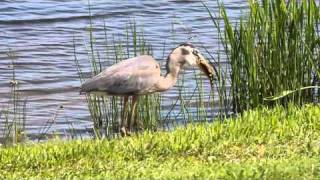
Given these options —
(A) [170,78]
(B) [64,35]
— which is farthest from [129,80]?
(B) [64,35]

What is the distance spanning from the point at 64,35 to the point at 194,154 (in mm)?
8854

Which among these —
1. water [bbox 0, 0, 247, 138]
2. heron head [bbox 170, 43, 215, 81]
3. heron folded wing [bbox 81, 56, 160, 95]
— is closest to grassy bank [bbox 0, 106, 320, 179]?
heron folded wing [bbox 81, 56, 160, 95]

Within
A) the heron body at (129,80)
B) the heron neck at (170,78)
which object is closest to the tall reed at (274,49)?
the heron neck at (170,78)

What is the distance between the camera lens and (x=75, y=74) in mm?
13758

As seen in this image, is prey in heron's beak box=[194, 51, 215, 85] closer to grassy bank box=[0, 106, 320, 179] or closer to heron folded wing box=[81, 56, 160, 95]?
heron folded wing box=[81, 56, 160, 95]

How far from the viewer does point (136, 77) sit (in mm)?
9047

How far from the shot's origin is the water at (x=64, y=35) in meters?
12.6

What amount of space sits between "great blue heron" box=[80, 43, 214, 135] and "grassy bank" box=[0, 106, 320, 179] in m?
0.73

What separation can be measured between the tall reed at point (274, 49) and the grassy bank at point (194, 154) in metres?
0.98

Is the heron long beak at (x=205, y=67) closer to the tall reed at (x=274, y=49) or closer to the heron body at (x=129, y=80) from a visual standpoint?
the tall reed at (x=274, y=49)

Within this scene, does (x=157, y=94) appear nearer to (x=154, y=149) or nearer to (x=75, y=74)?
(x=154, y=149)

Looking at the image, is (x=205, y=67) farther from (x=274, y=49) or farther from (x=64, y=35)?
(x=64, y=35)

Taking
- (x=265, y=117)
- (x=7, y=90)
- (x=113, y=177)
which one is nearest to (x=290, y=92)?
(x=265, y=117)

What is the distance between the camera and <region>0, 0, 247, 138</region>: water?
41.4 feet
